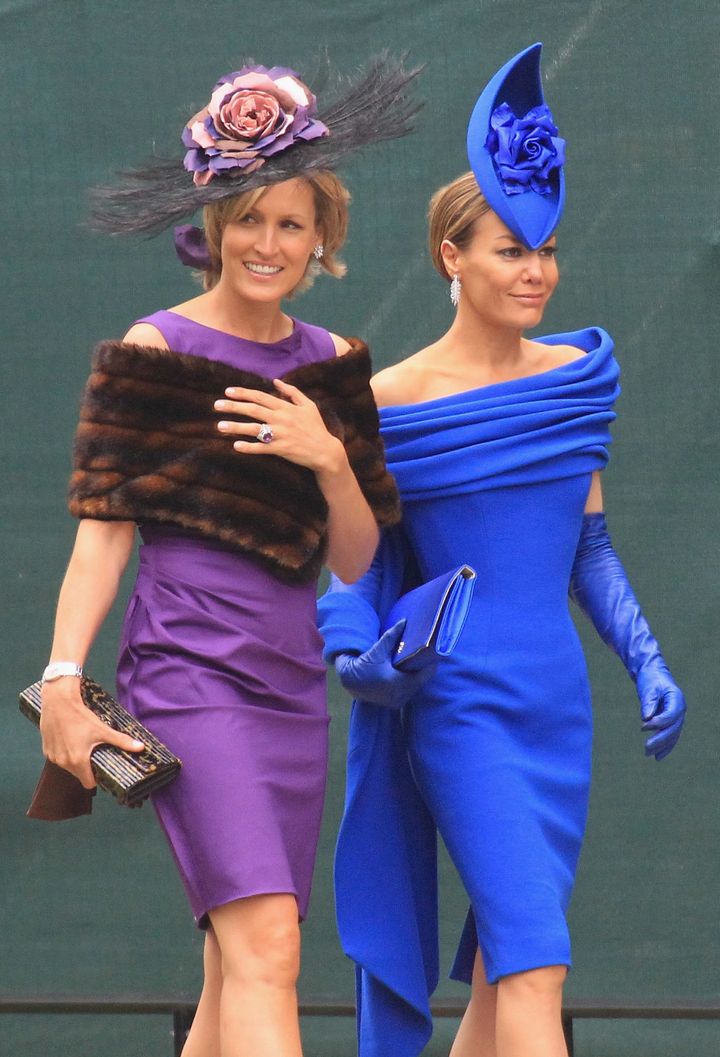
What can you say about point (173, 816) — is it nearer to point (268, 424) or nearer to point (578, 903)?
point (268, 424)

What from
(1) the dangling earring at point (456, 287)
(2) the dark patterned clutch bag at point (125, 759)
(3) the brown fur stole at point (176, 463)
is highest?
(1) the dangling earring at point (456, 287)

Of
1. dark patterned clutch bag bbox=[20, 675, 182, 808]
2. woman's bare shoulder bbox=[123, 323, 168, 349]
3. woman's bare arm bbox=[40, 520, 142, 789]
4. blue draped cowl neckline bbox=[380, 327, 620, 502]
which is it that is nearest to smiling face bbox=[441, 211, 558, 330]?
blue draped cowl neckline bbox=[380, 327, 620, 502]

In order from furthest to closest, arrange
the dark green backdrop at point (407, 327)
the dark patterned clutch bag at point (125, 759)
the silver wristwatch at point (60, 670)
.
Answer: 1. the dark green backdrop at point (407, 327)
2. the silver wristwatch at point (60, 670)
3. the dark patterned clutch bag at point (125, 759)

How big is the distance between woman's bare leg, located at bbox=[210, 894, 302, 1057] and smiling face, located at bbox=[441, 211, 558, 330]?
1181 millimetres

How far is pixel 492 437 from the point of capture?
12.4ft

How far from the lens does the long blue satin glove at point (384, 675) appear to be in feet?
11.9

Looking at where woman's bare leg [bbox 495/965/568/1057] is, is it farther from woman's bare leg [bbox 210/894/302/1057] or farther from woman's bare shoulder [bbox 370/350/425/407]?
woman's bare shoulder [bbox 370/350/425/407]

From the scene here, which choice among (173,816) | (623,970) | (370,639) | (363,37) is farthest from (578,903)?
(363,37)

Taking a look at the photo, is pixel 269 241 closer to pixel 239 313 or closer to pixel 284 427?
pixel 239 313

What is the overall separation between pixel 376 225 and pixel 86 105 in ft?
2.49

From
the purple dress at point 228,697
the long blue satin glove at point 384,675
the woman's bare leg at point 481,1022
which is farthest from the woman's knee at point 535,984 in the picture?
the long blue satin glove at point 384,675

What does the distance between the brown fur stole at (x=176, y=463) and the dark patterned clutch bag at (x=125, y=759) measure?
1.01 ft

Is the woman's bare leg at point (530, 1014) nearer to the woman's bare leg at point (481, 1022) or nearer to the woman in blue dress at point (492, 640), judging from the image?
the woman in blue dress at point (492, 640)

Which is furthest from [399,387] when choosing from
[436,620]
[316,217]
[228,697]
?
[228,697]
